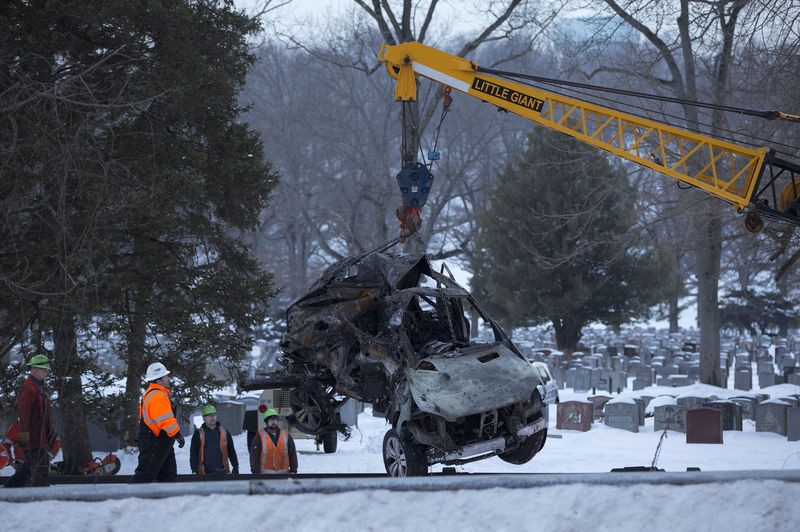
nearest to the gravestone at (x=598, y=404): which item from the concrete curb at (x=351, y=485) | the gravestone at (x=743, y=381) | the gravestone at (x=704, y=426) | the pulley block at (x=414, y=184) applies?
the gravestone at (x=704, y=426)

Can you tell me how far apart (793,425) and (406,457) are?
11.1 meters

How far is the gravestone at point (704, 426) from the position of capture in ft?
53.3

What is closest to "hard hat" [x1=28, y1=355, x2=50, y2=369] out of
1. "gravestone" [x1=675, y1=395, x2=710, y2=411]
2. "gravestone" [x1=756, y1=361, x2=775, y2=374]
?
"gravestone" [x1=675, y1=395, x2=710, y2=411]

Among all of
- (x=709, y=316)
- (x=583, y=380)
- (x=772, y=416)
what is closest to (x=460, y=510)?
(x=772, y=416)

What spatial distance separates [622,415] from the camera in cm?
1853

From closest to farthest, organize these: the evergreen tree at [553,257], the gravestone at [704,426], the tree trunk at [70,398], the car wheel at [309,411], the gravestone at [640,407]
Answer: the car wheel at [309,411], the tree trunk at [70,398], the gravestone at [704,426], the gravestone at [640,407], the evergreen tree at [553,257]

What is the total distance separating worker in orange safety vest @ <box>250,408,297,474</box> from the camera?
1098 centimetres

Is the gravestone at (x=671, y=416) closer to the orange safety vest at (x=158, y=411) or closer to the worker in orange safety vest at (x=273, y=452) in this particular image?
the worker in orange safety vest at (x=273, y=452)

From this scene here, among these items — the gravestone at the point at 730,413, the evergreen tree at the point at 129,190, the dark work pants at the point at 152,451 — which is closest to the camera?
the dark work pants at the point at 152,451

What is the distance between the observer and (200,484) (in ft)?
17.0

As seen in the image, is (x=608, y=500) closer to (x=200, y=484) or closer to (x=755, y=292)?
(x=200, y=484)

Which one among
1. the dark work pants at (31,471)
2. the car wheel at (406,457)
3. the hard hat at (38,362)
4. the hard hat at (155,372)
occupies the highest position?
the hard hat at (38,362)

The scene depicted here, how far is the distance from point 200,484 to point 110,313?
9062mm

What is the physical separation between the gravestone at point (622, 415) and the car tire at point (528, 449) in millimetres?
9765
